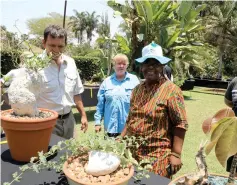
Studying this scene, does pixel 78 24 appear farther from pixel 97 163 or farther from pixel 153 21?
pixel 97 163

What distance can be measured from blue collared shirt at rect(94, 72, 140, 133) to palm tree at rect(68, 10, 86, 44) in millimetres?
57482

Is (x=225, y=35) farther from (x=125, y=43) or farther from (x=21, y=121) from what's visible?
(x=21, y=121)

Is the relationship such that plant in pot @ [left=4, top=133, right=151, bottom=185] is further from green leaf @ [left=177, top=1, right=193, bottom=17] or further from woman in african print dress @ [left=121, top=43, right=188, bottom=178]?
green leaf @ [left=177, top=1, right=193, bottom=17]

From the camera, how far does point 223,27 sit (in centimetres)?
2456

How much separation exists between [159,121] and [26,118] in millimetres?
850

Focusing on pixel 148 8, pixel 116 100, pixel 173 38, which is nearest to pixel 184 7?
pixel 173 38

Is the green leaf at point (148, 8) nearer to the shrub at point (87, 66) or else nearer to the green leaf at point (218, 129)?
the shrub at point (87, 66)

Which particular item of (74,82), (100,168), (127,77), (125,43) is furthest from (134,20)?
(100,168)

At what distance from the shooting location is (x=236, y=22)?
2384 centimetres

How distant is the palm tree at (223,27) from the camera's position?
23938 millimetres

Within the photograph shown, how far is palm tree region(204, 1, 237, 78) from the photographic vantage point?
2394cm

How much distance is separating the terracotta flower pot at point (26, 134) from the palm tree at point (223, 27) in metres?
23.8

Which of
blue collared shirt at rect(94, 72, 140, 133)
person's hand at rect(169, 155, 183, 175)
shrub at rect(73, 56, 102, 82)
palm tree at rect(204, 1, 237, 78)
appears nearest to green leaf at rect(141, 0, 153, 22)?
shrub at rect(73, 56, 102, 82)

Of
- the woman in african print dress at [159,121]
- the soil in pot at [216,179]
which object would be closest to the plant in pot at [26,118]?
the woman in african print dress at [159,121]
